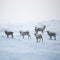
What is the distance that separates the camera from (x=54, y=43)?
173 centimetres

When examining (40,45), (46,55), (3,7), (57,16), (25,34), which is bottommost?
(46,55)

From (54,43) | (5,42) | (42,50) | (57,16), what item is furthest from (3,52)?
(57,16)

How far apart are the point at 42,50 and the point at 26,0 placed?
2.10 feet

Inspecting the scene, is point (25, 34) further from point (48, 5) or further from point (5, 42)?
point (48, 5)

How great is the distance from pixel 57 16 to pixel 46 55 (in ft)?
1.64

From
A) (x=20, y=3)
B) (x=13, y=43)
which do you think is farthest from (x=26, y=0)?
(x=13, y=43)

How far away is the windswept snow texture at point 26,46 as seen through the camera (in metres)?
1.67

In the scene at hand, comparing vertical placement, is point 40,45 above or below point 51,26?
below

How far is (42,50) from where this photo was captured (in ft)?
5.56

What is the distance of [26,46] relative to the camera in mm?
1701

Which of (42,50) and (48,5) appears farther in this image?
(48,5)

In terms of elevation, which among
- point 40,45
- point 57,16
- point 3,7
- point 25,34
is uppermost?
point 3,7

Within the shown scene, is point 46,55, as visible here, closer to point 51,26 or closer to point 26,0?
point 51,26

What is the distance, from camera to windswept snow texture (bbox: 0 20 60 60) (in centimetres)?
167
